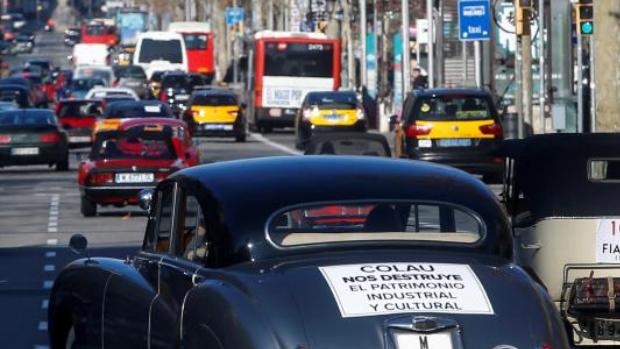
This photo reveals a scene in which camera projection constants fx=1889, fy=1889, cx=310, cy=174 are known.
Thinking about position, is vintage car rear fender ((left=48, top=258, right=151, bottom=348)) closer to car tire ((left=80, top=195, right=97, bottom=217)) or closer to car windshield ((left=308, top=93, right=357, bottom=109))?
car tire ((left=80, top=195, right=97, bottom=217))

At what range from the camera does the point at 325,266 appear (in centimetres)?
776

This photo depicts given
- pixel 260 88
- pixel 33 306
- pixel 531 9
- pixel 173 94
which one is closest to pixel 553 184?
pixel 33 306

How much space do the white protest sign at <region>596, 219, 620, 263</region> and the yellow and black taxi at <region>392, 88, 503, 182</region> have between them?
70.2 feet

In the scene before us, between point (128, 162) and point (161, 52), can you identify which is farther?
point (161, 52)

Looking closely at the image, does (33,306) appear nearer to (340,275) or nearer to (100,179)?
(340,275)

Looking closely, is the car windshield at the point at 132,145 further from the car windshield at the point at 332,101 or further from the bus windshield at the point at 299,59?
the bus windshield at the point at 299,59

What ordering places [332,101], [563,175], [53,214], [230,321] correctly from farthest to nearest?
1. [332,101]
2. [53,214]
3. [563,175]
4. [230,321]

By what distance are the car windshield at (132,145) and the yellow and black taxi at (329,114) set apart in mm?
18529

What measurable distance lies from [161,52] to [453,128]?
52.7m

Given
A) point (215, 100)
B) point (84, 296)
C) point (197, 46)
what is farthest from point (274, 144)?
point (84, 296)

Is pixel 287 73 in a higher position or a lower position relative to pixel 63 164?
higher

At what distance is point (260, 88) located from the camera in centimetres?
6056

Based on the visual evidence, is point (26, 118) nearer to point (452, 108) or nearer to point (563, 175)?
point (452, 108)

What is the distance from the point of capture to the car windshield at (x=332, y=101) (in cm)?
4925
